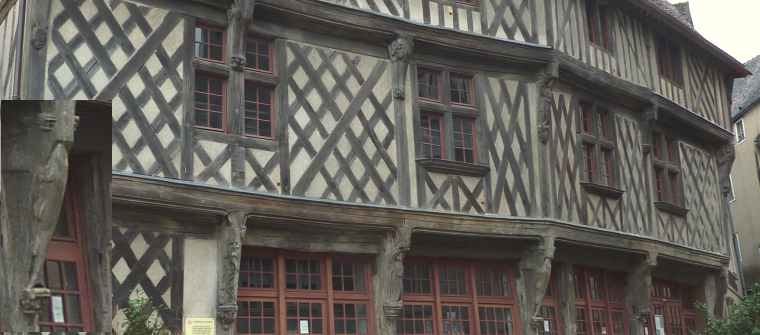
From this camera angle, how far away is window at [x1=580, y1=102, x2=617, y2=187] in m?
14.3

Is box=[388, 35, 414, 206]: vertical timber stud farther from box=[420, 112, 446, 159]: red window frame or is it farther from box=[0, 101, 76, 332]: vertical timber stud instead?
box=[0, 101, 76, 332]: vertical timber stud

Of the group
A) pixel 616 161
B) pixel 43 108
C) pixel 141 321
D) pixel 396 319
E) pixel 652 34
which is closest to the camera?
pixel 43 108

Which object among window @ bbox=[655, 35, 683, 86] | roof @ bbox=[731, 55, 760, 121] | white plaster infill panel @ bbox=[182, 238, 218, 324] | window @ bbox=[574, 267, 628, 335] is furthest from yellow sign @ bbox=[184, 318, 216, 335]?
roof @ bbox=[731, 55, 760, 121]

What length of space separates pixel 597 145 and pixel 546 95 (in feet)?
6.08

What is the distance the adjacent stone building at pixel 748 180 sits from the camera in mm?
25578

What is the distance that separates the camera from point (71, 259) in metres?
3.63

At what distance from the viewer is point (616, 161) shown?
586 inches

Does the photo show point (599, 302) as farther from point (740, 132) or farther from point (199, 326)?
point (740, 132)

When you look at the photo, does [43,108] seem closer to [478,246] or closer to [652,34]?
[478,246]

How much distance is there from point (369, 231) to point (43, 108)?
8.26m

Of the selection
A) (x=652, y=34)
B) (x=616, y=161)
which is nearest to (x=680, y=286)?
(x=616, y=161)

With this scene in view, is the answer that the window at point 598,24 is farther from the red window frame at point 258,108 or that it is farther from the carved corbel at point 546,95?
the red window frame at point 258,108

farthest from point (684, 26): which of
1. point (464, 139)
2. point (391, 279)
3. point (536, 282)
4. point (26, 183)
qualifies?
point (26, 183)

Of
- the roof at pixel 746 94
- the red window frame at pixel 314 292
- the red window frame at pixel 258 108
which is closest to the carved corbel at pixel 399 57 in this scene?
the red window frame at pixel 258 108
